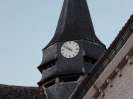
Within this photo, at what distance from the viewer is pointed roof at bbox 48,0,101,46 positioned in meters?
20.9

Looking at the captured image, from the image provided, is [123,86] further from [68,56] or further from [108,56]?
[68,56]

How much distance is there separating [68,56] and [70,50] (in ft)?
1.22

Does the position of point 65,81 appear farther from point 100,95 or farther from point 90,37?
point 100,95

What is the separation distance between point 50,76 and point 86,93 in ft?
28.7

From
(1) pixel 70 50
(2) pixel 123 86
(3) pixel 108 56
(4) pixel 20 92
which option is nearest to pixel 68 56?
(1) pixel 70 50

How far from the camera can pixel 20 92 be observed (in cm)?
2031

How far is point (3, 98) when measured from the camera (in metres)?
19.2

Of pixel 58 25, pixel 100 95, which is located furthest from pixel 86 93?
pixel 58 25

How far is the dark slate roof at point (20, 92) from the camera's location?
19703 mm

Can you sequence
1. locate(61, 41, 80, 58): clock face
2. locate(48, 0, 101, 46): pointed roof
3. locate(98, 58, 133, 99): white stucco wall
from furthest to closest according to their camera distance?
locate(48, 0, 101, 46): pointed roof
locate(61, 41, 80, 58): clock face
locate(98, 58, 133, 99): white stucco wall

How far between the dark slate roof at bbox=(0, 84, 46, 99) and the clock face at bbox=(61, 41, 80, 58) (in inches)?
86.3

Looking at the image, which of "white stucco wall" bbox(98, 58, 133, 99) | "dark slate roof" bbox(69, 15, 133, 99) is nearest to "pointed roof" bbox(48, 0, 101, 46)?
"dark slate roof" bbox(69, 15, 133, 99)

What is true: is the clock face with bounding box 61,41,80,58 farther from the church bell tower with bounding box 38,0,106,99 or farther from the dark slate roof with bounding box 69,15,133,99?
the dark slate roof with bounding box 69,15,133,99

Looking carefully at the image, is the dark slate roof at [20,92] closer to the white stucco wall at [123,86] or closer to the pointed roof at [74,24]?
the pointed roof at [74,24]
